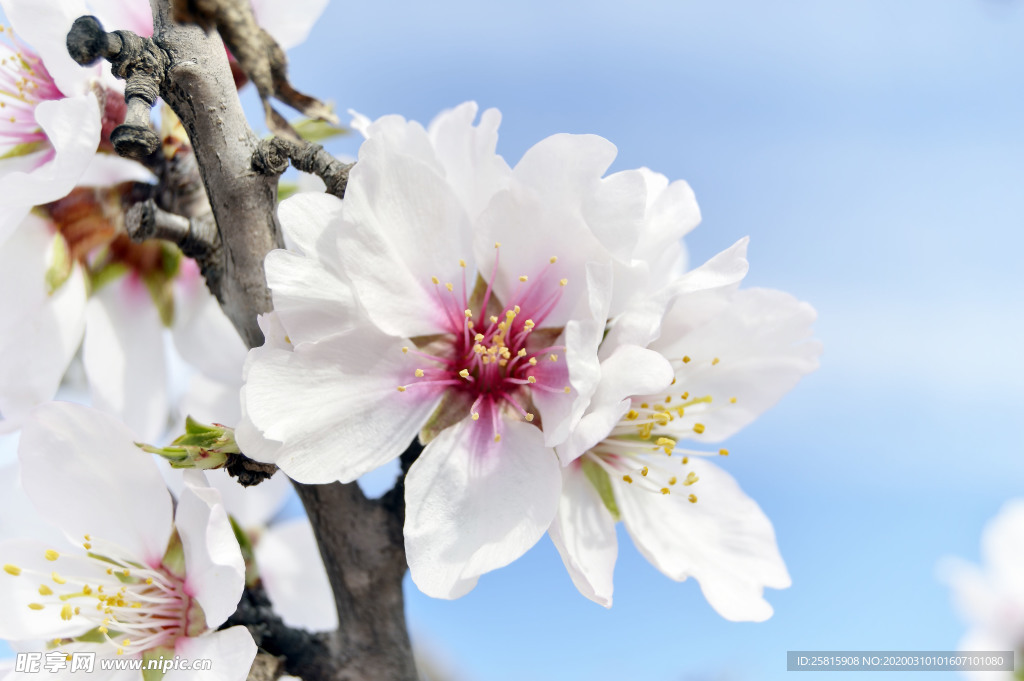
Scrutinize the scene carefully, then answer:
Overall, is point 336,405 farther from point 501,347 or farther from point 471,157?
point 471,157

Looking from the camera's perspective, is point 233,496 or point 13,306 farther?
point 233,496

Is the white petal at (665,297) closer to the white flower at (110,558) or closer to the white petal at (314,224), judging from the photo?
the white petal at (314,224)

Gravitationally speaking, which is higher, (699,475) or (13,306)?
(699,475)

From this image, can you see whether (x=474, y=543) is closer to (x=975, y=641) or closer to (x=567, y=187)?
(x=567, y=187)

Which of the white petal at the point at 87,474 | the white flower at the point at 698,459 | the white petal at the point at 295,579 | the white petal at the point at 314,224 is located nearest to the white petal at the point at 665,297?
the white flower at the point at 698,459

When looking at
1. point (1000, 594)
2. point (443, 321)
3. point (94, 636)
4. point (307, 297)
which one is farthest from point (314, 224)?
point (1000, 594)

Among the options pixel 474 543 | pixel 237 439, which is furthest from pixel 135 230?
pixel 474 543

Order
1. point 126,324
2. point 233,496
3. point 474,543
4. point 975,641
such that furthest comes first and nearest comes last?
point 975,641 → point 233,496 → point 126,324 → point 474,543
